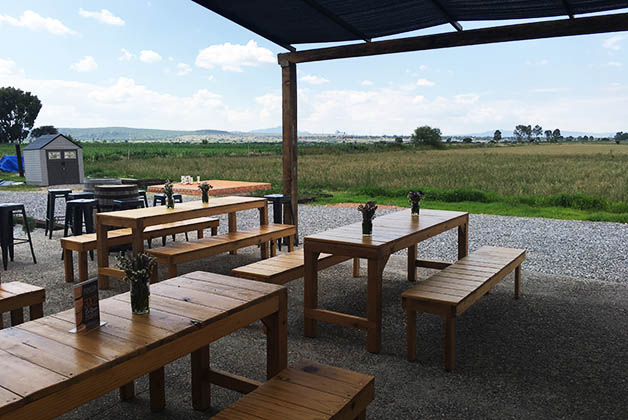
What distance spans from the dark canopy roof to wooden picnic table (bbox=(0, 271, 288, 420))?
12.1ft

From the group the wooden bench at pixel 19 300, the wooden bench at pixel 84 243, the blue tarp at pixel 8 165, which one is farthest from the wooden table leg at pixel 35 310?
the blue tarp at pixel 8 165

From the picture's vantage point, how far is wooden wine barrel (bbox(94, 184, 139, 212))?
6977 mm

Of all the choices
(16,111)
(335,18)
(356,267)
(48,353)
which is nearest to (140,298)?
(48,353)

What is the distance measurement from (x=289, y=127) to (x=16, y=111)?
49.7 meters

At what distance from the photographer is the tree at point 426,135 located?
80.9m

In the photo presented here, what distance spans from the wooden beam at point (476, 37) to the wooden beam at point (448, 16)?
0.11 m

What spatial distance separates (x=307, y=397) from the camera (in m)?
2.20

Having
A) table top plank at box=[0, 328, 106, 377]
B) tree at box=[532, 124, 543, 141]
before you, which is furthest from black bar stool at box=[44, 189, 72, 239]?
tree at box=[532, 124, 543, 141]

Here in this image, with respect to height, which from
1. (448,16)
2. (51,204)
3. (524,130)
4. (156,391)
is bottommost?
(156,391)

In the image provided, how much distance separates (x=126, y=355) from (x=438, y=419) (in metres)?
1.70

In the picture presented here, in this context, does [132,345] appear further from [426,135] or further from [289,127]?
[426,135]

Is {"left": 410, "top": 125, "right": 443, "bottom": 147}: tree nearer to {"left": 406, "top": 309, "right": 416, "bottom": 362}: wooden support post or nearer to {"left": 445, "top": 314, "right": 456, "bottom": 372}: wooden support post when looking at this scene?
{"left": 406, "top": 309, "right": 416, "bottom": 362}: wooden support post

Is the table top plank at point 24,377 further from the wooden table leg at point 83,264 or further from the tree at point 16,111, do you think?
the tree at point 16,111

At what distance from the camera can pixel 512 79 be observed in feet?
299
